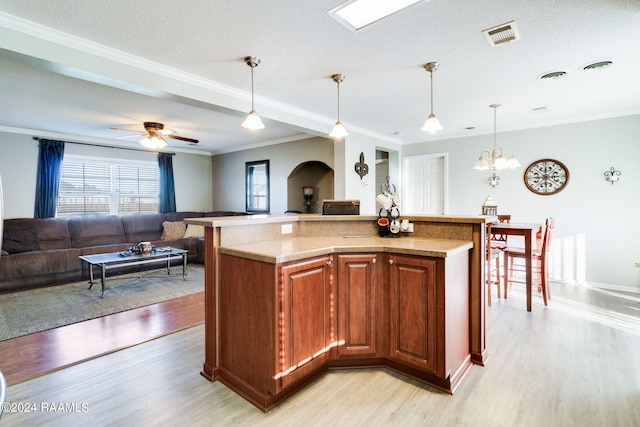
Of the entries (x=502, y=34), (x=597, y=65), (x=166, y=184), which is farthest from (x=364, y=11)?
(x=166, y=184)

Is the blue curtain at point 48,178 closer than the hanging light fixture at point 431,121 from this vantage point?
No

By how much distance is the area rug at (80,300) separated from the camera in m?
3.36

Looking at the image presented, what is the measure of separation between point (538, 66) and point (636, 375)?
2621mm

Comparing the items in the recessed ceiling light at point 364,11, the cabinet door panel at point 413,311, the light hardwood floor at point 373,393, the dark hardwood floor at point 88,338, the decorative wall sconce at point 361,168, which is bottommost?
the light hardwood floor at point 373,393

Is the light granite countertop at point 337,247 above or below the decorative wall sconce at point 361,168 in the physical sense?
below

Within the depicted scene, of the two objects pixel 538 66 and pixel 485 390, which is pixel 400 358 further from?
pixel 538 66

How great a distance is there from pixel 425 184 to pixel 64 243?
6478mm

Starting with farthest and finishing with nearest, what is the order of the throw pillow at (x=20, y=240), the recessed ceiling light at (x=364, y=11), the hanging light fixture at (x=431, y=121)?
1. the throw pillow at (x=20, y=240)
2. the hanging light fixture at (x=431, y=121)
3. the recessed ceiling light at (x=364, y=11)

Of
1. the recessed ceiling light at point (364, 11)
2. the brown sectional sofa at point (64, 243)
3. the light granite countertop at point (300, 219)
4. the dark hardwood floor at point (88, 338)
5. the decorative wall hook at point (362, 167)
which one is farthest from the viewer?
the decorative wall hook at point (362, 167)

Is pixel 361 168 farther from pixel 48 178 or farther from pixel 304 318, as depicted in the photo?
pixel 48 178

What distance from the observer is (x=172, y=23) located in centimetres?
233

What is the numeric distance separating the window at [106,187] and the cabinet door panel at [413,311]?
6201mm

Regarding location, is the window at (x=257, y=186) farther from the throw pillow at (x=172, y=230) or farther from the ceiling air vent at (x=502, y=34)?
the ceiling air vent at (x=502, y=34)

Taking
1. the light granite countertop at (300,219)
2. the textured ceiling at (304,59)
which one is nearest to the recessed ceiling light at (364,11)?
the textured ceiling at (304,59)
